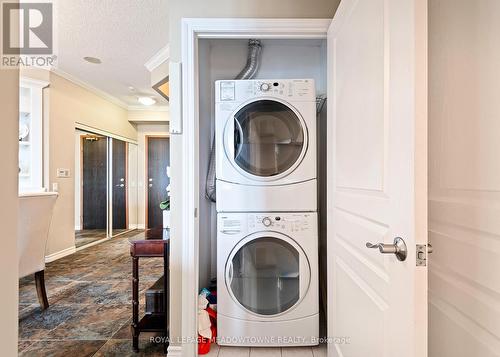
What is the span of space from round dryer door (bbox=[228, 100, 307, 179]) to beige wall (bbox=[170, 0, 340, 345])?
1.33 feet

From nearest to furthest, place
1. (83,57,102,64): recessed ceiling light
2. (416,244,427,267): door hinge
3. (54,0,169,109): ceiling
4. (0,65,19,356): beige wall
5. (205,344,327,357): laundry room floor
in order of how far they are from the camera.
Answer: (0,65,19,356): beige wall → (416,244,427,267): door hinge → (205,344,327,357): laundry room floor → (54,0,169,109): ceiling → (83,57,102,64): recessed ceiling light

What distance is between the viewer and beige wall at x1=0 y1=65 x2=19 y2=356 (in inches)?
21.1

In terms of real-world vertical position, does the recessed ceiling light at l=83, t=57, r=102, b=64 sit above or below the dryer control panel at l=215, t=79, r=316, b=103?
above

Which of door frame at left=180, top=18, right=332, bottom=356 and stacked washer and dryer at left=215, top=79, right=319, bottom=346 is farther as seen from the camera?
stacked washer and dryer at left=215, top=79, right=319, bottom=346

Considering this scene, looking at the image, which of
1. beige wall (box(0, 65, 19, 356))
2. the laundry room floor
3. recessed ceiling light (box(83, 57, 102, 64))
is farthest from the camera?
recessed ceiling light (box(83, 57, 102, 64))

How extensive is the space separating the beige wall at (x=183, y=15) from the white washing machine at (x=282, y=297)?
275 millimetres

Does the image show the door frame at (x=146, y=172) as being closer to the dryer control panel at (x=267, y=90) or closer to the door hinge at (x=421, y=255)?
the dryer control panel at (x=267, y=90)

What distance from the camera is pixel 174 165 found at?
1549 mm

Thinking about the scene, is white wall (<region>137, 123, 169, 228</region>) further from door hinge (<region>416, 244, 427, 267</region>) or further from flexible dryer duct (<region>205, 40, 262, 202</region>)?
door hinge (<region>416, 244, 427, 267</region>)

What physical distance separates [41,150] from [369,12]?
3818 mm

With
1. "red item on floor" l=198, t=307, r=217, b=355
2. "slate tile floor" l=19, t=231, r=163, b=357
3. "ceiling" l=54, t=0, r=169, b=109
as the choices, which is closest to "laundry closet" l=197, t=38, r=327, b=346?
"red item on floor" l=198, t=307, r=217, b=355

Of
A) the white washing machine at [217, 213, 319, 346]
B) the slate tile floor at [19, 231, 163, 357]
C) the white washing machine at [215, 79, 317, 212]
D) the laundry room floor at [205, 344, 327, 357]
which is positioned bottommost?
the laundry room floor at [205, 344, 327, 357]

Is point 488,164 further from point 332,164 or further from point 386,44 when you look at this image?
point 332,164

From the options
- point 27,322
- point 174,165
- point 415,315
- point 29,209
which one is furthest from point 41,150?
point 415,315
